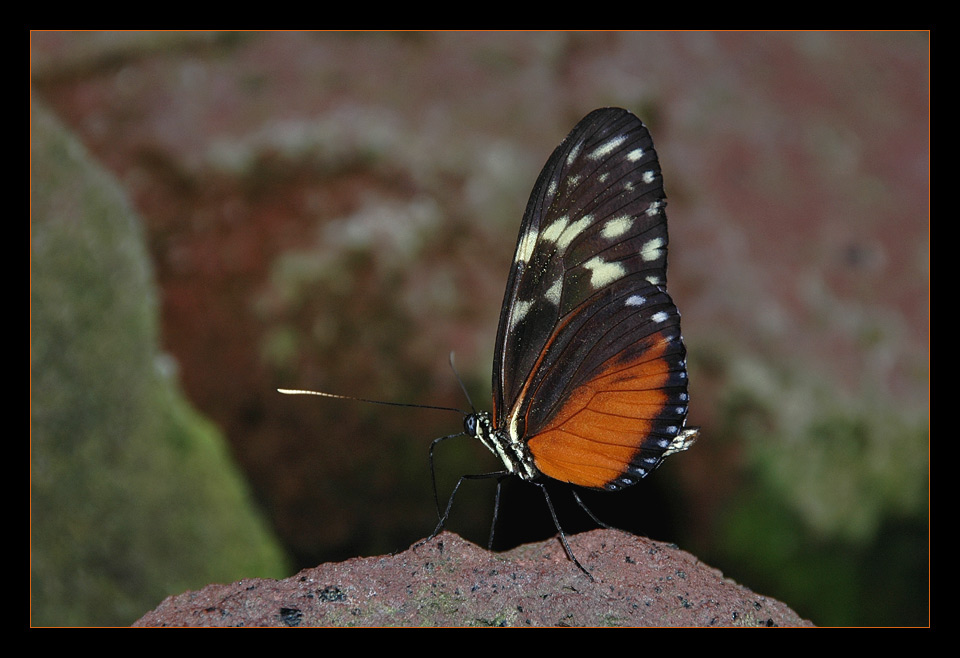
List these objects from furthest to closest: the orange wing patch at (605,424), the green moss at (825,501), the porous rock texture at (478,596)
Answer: the green moss at (825,501)
the orange wing patch at (605,424)
the porous rock texture at (478,596)

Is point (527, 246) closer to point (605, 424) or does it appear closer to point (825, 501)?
point (605, 424)

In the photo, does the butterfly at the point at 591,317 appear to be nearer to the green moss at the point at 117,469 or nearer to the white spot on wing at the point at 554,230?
the white spot on wing at the point at 554,230

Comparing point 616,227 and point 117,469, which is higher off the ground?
point 616,227

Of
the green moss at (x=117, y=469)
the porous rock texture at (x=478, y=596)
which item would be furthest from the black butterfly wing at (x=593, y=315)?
the green moss at (x=117, y=469)

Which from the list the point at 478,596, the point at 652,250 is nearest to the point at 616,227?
the point at 652,250

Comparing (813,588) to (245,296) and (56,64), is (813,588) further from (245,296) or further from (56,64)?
(56,64)

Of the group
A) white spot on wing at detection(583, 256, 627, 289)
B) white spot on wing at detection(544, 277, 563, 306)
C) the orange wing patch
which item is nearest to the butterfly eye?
the orange wing patch
